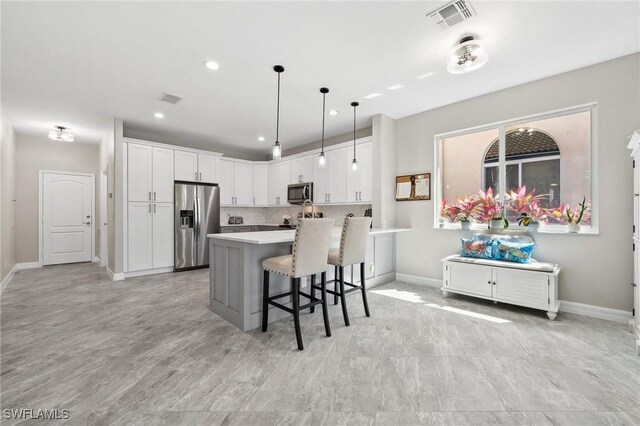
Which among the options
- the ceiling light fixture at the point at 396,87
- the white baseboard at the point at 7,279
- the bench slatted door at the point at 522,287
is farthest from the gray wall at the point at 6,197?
the bench slatted door at the point at 522,287

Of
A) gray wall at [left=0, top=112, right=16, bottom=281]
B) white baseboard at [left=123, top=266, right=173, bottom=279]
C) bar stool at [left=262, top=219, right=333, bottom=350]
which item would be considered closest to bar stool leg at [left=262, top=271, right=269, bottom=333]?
bar stool at [left=262, top=219, right=333, bottom=350]

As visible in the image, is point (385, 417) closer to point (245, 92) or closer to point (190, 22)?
point (190, 22)

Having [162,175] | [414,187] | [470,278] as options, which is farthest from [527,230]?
[162,175]

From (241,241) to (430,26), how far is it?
2.50m

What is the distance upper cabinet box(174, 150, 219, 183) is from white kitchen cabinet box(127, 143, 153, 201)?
0.47 metres

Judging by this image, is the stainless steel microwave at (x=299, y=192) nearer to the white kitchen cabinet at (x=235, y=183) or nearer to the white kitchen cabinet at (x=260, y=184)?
the white kitchen cabinet at (x=260, y=184)

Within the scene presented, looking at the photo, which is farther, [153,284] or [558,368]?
[153,284]

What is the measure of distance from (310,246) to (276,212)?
15.8ft

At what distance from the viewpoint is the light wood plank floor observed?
1.58 metres

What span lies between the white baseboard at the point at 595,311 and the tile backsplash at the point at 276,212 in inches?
120

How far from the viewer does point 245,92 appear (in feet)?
11.9

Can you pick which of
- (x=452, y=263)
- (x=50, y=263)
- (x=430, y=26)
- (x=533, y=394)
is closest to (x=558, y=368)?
(x=533, y=394)

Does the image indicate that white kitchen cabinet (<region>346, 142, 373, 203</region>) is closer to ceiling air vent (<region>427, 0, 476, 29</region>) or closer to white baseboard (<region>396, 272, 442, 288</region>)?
white baseboard (<region>396, 272, 442, 288</region>)

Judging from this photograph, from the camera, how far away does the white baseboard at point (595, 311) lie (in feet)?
9.17
